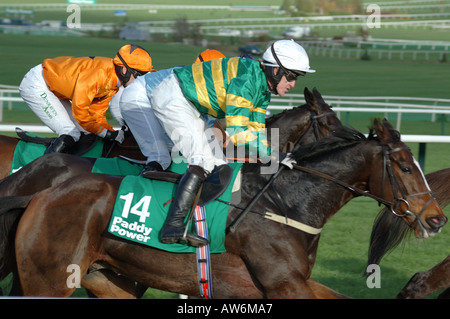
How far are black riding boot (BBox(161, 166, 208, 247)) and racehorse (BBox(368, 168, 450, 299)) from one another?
1.20 metres

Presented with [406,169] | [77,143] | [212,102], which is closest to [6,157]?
[77,143]

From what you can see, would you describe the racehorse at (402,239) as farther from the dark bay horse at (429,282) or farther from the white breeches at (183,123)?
the white breeches at (183,123)

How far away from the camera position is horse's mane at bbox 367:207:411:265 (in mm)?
3561

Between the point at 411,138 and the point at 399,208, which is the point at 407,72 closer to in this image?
the point at 411,138

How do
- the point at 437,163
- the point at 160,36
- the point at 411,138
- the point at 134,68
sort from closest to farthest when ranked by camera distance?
the point at 134,68
the point at 411,138
the point at 437,163
the point at 160,36

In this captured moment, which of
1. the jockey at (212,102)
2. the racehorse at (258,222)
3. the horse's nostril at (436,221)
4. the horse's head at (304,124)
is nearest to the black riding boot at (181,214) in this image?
the jockey at (212,102)

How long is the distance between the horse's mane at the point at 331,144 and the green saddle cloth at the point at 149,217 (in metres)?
0.36

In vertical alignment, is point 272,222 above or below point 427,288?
above

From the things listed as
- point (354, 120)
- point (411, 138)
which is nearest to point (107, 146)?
point (411, 138)

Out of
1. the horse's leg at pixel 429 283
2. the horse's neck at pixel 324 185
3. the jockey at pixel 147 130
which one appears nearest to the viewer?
the horse's neck at pixel 324 185

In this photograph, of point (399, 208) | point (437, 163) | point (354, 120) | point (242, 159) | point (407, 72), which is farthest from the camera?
point (407, 72)

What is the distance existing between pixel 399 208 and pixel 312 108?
5.88 ft

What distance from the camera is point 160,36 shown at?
32625 millimetres

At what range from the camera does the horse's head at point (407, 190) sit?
2.82 meters
